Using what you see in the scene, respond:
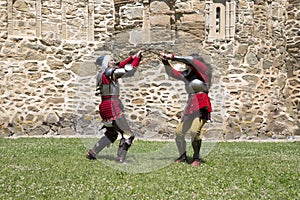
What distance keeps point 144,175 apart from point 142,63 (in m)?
5.95

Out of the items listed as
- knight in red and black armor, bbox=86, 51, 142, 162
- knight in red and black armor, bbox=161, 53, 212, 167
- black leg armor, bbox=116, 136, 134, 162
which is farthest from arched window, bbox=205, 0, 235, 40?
black leg armor, bbox=116, 136, 134, 162

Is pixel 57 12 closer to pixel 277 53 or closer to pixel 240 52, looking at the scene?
pixel 240 52

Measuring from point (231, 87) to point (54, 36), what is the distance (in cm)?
450

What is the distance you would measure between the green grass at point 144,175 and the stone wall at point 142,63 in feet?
9.79

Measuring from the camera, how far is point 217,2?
11.7 m

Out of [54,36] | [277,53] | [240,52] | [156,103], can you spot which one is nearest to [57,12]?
[54,36]

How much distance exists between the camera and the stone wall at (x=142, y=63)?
1151 cm

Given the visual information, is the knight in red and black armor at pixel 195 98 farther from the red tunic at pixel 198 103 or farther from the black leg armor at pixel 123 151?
the black leg armor at pixel 123 151

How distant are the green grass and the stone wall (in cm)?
298

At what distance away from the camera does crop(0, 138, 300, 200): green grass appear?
16.6 ft

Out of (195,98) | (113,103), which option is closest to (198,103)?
(195,98)

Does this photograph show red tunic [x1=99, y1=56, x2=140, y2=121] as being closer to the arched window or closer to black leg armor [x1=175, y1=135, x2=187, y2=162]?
black leg armor [x1=175, y1=135, x2=187, y2=162]

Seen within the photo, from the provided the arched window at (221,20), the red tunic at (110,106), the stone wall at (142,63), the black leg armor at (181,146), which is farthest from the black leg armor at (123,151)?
the arched window at (221,20)

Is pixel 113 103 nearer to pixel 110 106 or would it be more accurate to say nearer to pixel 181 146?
pixel 110 106
